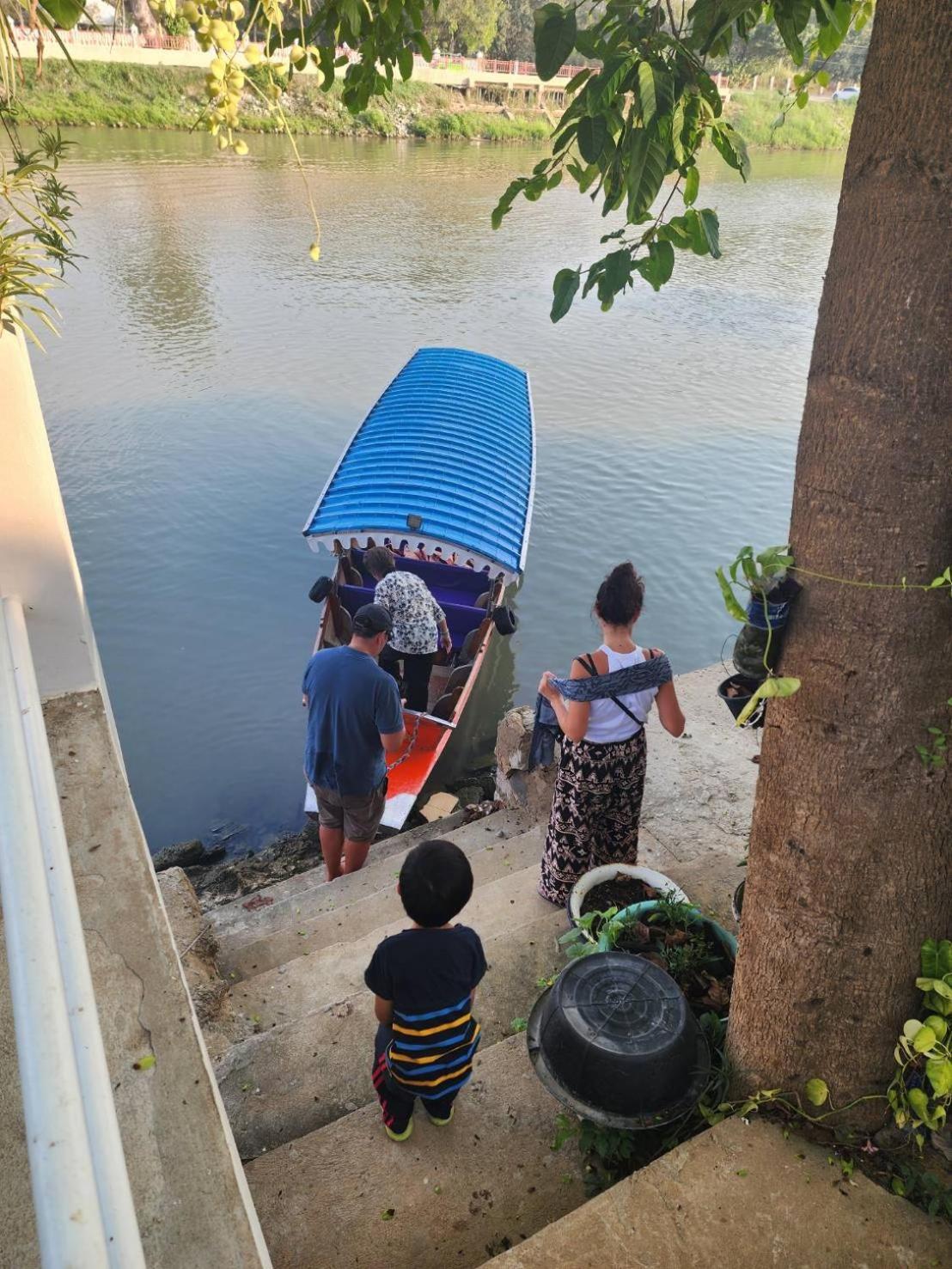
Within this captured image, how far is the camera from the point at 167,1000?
2.12m

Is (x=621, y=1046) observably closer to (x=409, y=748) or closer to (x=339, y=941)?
(x=339, y=941)

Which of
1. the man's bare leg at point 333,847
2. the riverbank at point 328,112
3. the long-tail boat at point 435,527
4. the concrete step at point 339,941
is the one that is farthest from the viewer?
the riverbank at point 328,112

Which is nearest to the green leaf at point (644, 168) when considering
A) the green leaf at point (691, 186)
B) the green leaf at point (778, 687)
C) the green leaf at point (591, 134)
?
the green leaf at point (591, 134)

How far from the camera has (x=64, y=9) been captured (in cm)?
206

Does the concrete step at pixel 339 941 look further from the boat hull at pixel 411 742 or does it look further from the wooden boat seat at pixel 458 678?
the wooden boat seat at pixel 458 678

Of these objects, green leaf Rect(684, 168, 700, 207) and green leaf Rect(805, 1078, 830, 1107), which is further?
green leaf Rect(684, 168, 700, 207)

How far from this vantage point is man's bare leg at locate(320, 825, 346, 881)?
16.2 ft

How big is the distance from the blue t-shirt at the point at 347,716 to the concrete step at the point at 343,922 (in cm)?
63

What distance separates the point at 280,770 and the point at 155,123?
3317 centimetres

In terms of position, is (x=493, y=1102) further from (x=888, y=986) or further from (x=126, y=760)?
(x=126, y=760)

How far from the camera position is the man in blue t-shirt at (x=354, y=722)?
3.89 m

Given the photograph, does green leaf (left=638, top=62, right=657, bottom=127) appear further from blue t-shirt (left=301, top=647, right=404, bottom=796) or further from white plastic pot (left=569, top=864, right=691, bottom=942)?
white plastic pot (left=569, top=864, right=691, bottom=942)

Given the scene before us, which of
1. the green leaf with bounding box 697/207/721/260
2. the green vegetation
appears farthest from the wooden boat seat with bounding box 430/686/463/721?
the green vegetation

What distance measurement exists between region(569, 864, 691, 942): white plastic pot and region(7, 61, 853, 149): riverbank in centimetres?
2745
